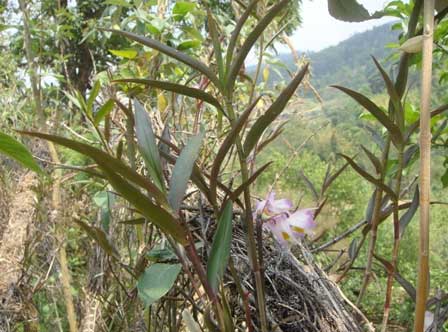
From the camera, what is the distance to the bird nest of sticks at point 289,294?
434 millimetres

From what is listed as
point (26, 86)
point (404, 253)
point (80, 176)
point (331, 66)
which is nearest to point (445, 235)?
point (404, 253)

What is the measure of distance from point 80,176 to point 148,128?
51cm

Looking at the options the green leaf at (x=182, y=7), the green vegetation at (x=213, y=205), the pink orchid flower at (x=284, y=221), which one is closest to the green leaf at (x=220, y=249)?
the green vegetation at (x=213, y=205)

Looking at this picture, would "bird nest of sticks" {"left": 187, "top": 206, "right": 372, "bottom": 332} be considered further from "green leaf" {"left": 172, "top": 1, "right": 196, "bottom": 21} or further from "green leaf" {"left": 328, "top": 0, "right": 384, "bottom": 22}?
"green leaf" {"left": 172, "top": 1, "right": 196, "bottom": 21}

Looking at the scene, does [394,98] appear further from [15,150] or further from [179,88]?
[15,150]

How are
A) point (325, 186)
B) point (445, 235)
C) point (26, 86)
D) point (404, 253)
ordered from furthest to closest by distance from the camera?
point (445, 235)
point (404, 253)
point (26, 86)
point (325, 186)

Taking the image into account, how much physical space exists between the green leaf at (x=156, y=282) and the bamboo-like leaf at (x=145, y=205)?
0.09m

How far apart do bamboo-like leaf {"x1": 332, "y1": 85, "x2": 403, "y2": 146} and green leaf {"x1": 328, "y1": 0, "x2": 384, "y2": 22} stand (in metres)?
0.07

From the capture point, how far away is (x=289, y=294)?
→ 461 mm

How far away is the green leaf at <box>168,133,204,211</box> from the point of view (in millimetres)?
336

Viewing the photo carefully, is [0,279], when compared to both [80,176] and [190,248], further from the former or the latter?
[190,248]

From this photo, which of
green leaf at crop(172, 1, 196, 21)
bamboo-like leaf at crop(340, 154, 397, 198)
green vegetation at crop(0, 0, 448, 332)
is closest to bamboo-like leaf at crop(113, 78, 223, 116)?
green vegetation at crop(0, 0, 448, 332)

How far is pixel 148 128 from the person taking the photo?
36 cm

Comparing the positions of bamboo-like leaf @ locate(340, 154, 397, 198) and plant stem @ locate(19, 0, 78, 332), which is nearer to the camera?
bamboo-like leaf @ locate(340, 154, 397, 198)
